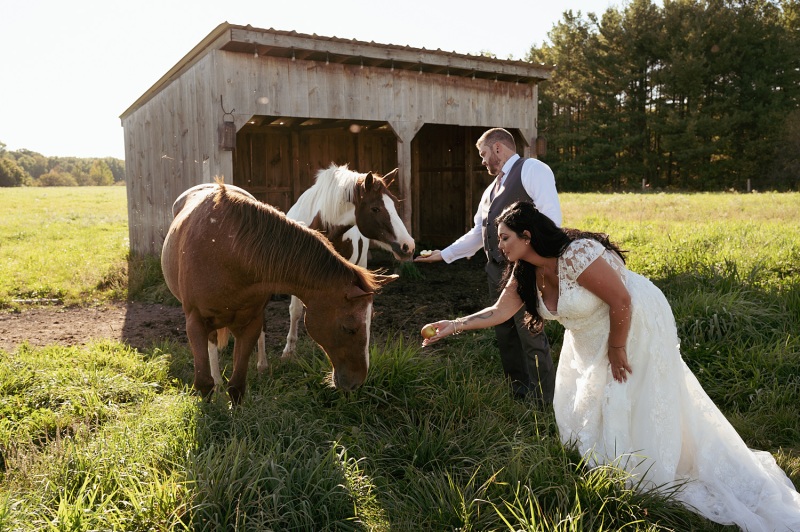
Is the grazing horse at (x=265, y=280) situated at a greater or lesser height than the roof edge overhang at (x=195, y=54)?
lesser

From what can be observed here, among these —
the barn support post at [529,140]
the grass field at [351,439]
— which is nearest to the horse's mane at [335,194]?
the grass field at [351,439]

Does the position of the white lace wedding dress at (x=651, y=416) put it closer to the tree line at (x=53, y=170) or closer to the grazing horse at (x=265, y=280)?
the grazing horse at (x=265, y=280)

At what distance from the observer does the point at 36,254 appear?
12.0 meters

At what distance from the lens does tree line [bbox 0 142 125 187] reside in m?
64.1

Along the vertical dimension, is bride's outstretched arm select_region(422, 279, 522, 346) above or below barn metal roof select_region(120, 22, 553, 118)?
below

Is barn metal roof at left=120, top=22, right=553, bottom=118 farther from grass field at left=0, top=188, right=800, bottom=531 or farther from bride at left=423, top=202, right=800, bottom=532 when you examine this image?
bride at left=423, top=202, right=800, bottom=532

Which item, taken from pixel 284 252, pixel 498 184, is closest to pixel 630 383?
pixel 498 184

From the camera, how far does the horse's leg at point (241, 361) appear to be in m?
3.95

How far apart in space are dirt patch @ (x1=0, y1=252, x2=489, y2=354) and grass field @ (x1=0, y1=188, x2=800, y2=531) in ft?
2.60

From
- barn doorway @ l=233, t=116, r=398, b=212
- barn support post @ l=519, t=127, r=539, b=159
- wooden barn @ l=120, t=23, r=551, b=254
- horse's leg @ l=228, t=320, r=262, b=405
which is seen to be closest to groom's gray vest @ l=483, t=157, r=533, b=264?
horse's leg @ l=228, t=320, r=262, b=405

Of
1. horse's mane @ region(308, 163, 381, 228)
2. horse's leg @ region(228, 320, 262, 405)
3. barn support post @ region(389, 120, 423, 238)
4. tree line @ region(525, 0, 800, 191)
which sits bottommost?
horse's leg @ region(228, 320, 262, 405)

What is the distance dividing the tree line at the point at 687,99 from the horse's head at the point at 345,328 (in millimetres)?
33538

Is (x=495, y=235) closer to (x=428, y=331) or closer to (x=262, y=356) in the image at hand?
(x=428, y=331)

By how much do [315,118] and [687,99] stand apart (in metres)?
34.4
